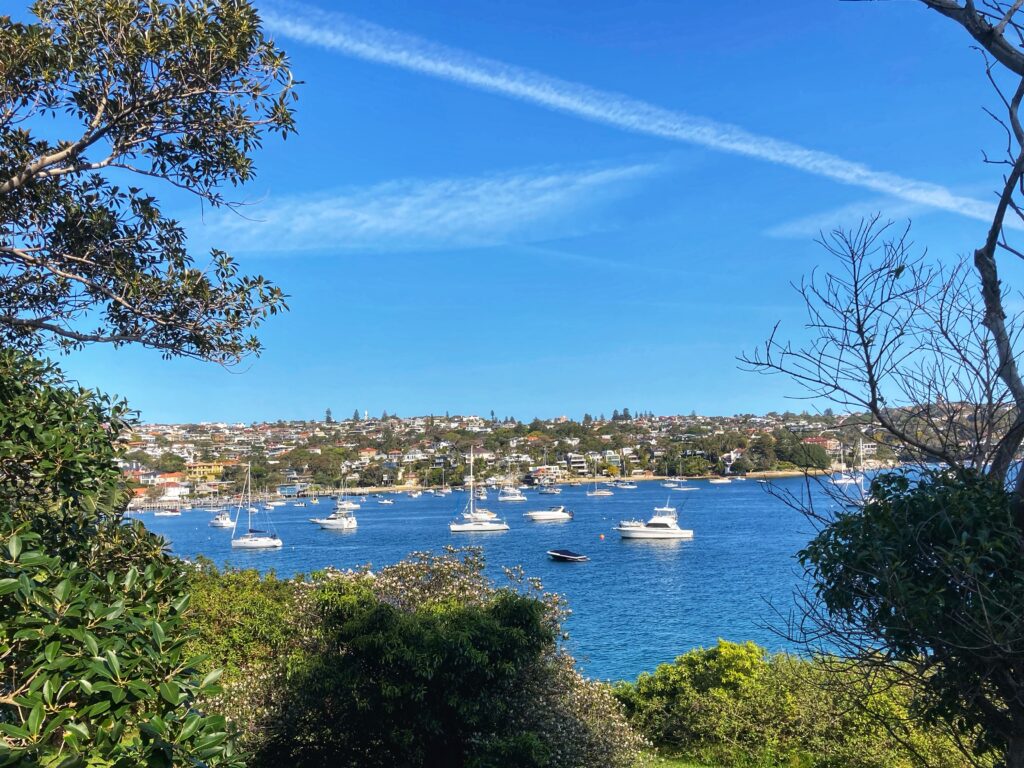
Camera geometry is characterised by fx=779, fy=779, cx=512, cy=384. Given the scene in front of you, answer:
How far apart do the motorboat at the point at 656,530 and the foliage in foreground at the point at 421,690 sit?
45.3m

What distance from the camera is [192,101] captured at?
498 centimetres

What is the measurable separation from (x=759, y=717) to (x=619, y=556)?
118 ft

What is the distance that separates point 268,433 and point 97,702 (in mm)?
172279

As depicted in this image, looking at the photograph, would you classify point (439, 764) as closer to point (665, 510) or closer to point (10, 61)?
point (10, 61)

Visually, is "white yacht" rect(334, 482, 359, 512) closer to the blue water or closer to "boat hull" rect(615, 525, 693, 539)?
the blue water

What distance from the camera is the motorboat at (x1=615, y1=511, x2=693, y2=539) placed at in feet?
174

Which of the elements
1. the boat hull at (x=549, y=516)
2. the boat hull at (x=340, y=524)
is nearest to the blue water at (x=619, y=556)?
the boat hull at (x=340, y=524)

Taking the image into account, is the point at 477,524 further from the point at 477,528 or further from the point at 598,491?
the point at 598,491

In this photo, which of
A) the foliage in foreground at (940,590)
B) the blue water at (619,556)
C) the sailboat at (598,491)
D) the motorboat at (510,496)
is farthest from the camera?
the sailboat at (598,491)

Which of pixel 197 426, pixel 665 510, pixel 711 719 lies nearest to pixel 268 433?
pixel 197 426

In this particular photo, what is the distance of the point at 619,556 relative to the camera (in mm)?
45969

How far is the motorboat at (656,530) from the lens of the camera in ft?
174

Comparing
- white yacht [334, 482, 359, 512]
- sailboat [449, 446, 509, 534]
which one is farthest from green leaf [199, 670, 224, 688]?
white yacht [334, 482, 359, 512]

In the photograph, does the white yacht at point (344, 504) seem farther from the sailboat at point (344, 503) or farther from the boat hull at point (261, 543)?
the boat hull at point (261, 543)
